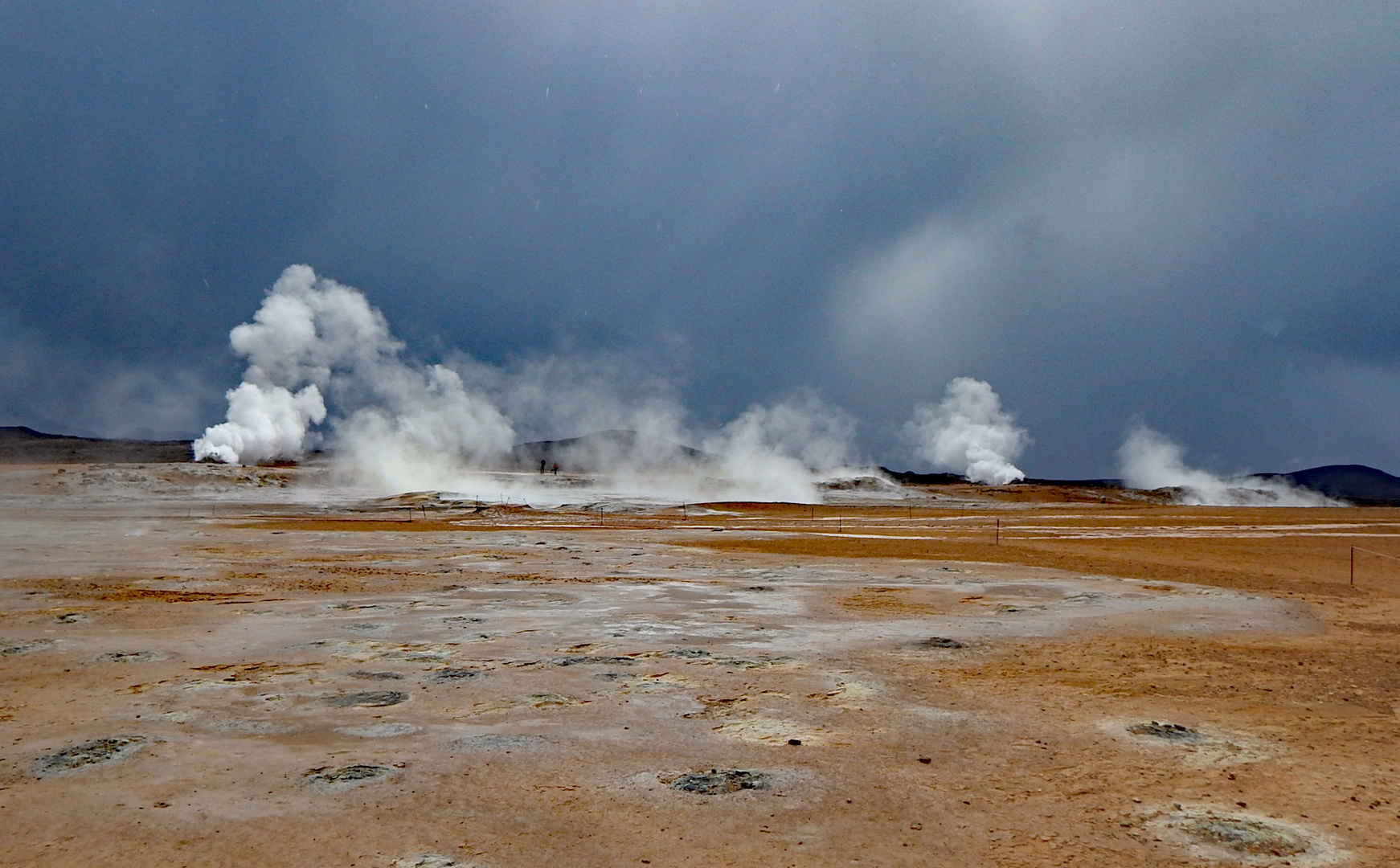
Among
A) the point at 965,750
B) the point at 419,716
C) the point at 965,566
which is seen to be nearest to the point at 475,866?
the point at 419,716

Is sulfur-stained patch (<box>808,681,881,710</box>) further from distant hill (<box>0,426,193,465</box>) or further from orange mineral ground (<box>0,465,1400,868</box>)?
distant hill (<box>0,426,193,465</box>)

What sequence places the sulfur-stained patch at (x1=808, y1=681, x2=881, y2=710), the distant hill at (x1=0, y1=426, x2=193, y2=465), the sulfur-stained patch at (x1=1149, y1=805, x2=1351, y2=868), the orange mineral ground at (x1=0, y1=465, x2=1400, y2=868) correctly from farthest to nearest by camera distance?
1. the distant hill at (x1=0, y1=426, x2=193, y2=465)
2. the sulfur-stained patch at (x1=808, y1=681, x2=881, y2=710)
3. the orange mineral ground at (x1=0, y1=465, x2=1400, y2=868)
4. the sulfur-stained patch at (x1=1149, y1=805, x2=1351, y2=868)

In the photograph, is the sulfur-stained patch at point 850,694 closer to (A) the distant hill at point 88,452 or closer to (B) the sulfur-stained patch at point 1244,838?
(B) the sulfur-stained patch at point 1244,838

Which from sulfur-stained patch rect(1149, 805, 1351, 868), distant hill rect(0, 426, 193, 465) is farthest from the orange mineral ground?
distant hill rect(0, 426, 193, 465)

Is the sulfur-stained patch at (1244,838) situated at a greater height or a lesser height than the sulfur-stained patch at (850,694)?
greater

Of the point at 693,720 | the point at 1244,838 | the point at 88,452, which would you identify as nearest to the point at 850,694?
the point at 693,720

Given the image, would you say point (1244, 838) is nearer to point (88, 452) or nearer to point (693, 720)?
point (693, 720)

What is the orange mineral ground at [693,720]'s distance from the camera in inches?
211

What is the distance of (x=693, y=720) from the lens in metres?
8.22

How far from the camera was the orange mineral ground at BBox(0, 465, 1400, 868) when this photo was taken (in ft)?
17.6

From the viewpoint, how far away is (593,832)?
17.8ft

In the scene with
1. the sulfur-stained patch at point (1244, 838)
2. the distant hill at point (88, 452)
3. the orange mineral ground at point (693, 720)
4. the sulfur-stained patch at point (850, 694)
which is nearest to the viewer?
the sulfur-stained patch at point (1244, 838)

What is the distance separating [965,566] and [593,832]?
69.7ft

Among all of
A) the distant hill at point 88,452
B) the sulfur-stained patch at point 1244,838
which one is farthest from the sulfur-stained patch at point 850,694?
the distant hill at point 88,452
